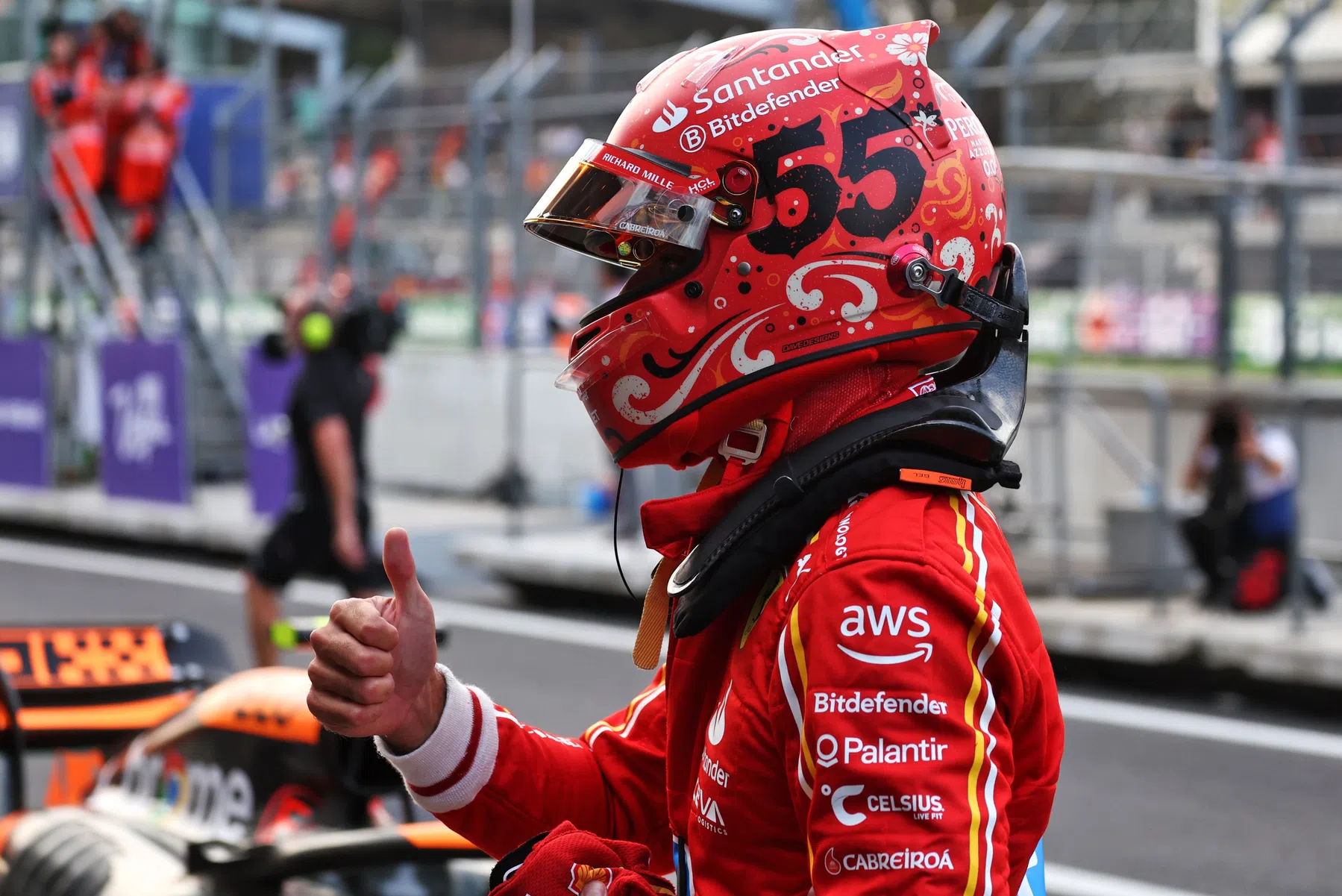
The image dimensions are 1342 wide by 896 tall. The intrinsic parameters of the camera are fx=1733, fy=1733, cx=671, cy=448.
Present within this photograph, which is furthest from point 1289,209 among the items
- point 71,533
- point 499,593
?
point 71,533

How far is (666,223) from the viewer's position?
1.73 metres

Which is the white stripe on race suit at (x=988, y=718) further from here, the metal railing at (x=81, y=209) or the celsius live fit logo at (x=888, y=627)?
the metal railing at (x=81, y=209)

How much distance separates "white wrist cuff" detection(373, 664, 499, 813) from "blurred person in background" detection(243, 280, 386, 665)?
17.1ft

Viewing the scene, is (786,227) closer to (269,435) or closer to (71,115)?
(269,435)

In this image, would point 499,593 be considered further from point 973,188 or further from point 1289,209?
point 973,188

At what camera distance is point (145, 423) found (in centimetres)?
1368

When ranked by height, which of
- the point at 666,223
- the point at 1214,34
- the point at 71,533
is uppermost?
the point at 1214,34

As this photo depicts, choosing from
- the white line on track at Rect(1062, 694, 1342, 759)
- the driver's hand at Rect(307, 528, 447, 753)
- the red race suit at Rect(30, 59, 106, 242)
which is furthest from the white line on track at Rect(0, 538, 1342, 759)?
the red race suit at Rect(30, 59, 106, 242)

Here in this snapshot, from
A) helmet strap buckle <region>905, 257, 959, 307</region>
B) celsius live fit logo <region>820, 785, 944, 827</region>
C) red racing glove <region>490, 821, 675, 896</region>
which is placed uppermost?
helmet strap buckle <region>905, 257, 959, 307</region>

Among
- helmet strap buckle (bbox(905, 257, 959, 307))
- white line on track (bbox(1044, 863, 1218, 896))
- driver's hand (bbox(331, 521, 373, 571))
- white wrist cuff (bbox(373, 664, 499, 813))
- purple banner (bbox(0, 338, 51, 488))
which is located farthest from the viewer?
purple banner (bbox(0, 338, 51, 488))

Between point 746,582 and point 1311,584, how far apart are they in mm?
7854

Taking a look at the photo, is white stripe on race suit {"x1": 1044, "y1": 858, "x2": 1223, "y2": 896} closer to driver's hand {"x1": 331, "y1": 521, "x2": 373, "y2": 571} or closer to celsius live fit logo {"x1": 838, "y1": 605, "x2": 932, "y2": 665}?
driver's hand {"x1": 331, "y1": 521, "x2": 373, "y2": 571}

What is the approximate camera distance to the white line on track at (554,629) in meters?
7.39

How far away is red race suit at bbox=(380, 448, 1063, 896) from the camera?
4.67 feet
